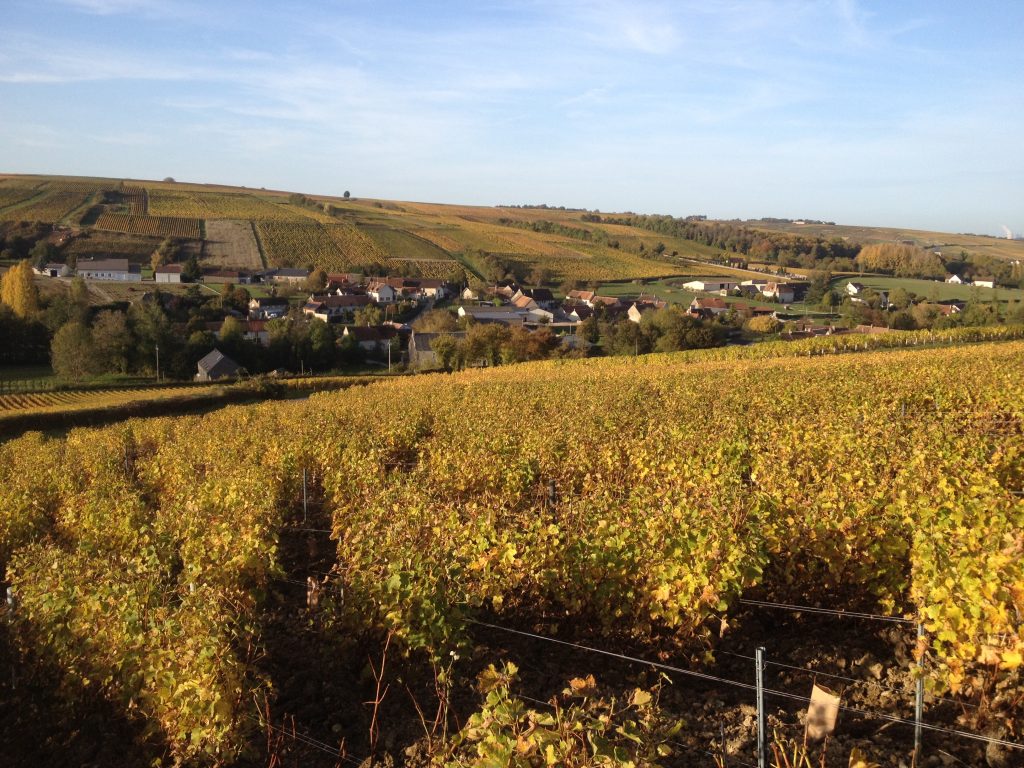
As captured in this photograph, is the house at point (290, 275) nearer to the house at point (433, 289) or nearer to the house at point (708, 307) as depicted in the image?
the house at point (433, 289)

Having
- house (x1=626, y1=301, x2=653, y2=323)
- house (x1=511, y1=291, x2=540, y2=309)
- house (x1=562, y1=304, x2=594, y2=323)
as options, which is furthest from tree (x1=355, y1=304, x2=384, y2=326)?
house (x1=626, y1=301, x2=653, y2=323)

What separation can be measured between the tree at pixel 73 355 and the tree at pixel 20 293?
39.4ft

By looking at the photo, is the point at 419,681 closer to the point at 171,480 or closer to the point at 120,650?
the point at 120,650

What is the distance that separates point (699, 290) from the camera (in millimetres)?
89812

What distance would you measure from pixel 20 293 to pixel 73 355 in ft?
52.8

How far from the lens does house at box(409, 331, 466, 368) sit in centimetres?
5033

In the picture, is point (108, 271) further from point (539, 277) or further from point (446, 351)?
point (539, 277)

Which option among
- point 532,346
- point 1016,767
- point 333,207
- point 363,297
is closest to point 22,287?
point 363,297

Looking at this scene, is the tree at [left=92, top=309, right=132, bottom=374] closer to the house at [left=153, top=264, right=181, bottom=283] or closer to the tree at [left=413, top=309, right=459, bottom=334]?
the tree at [left=413, top=309, right=459, bottom=334]

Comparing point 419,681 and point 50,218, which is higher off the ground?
point 50,218

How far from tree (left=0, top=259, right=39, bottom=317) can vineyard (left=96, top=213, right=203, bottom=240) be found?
40.1m

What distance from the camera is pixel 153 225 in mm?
99562

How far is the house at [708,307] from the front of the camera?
6606 centimetres

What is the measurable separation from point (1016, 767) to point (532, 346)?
145 ft
